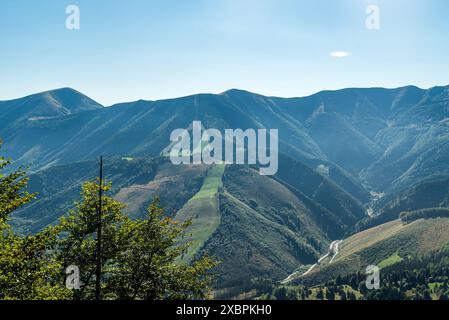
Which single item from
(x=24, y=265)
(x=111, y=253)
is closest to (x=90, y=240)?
(x=111, y=253)

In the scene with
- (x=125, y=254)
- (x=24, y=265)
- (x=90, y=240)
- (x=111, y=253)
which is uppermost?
(x=24, y=265)

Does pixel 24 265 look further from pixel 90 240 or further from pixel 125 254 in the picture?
pixel 125 254

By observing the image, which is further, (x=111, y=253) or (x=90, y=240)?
(x=90, y=240)

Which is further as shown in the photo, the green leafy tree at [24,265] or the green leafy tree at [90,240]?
the green leafy tree at [90,240]

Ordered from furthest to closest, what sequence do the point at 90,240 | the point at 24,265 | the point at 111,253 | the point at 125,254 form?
the point at 90,240 → the point at 125,254 → the point at 111,253 → the point at 24,265

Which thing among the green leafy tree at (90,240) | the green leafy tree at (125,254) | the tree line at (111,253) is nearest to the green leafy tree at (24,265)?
the tree line at (111,253)

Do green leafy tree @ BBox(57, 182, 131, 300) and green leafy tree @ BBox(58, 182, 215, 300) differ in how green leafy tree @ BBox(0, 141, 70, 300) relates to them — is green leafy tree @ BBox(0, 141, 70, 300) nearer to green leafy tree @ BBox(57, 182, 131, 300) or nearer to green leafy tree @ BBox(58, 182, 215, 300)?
green leafy tree @ BBox(57, 182, 131, 300)

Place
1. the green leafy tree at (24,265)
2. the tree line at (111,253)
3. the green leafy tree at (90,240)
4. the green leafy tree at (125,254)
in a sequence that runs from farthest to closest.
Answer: the green leafy tree at (90,240) < the green leafy tree at (125,254) < the tree line at (111,253) < the green leafy tree at (24,265)

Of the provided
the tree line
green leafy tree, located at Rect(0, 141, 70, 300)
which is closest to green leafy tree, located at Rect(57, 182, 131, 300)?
the tree line

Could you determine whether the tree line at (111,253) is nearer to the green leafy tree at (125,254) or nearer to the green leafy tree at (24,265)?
the green leafy tree at (125,254)
